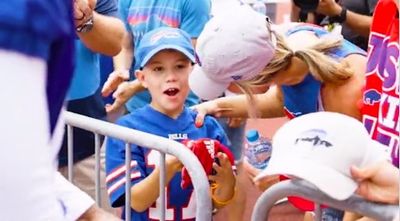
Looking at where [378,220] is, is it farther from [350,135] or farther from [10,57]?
[10,57]

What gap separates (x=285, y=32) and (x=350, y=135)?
3.35ft

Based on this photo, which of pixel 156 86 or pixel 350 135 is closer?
pixel 350 135

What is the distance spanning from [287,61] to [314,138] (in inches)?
32.3

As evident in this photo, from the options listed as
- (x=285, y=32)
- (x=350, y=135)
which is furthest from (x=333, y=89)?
(x=350, y=135)

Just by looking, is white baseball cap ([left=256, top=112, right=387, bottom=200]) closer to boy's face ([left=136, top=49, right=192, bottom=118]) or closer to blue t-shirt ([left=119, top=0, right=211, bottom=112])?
boy's face ([left=136, top=49, right=192, bottom=118])

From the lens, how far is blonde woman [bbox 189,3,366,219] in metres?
2.42

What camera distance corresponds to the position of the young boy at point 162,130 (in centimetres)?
259

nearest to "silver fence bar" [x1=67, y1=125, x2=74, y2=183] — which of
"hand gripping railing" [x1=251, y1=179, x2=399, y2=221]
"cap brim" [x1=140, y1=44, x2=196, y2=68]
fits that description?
"cap brim" [x1=140, y1=44, x2=196, y2=68]

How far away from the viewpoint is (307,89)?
2.57m

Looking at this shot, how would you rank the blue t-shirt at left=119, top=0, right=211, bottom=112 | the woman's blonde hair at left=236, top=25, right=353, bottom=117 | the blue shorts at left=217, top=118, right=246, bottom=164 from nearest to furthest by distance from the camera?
the woman's blonde hair at left=236, top=25, right=353, bottom=117
the blue t-shirt at left=119, top=0, right=211, bottom=112
the blue shorts at left=217, top=118, right=246, bottom=164

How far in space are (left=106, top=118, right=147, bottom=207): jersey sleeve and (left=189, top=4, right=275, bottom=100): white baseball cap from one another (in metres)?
0.35

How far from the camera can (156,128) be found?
2.79 m

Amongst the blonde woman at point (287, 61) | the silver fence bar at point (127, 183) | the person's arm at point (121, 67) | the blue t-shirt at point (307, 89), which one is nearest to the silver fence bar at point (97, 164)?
the silver fence bar at point (127, 183)

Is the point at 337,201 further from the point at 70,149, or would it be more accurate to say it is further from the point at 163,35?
the point at 163,35
